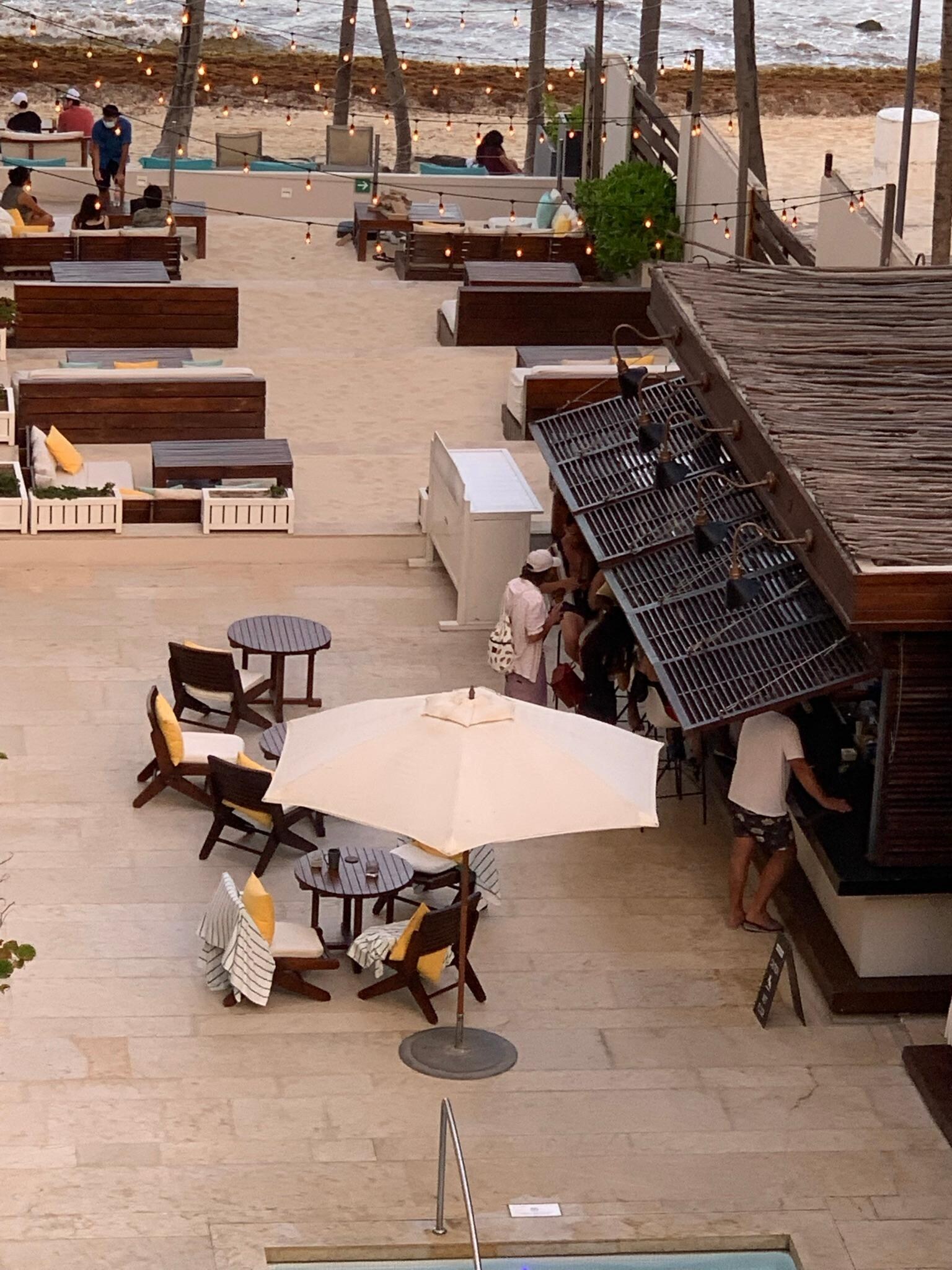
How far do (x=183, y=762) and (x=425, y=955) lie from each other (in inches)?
96.1

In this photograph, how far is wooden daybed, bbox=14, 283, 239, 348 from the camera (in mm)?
19984

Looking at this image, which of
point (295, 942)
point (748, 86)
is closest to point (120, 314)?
point (748, 86)

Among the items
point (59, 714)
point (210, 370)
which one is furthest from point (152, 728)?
point (210, 370)

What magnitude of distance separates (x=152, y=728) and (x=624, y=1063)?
344cm

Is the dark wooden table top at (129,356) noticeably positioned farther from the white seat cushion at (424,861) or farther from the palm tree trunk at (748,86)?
the white seat cushion at (424,861)

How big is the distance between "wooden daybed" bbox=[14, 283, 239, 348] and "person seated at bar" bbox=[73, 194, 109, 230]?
100 inches

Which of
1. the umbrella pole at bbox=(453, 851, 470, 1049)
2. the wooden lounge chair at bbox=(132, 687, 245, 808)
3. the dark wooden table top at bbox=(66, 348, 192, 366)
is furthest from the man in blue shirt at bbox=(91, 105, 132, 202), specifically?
the umbrella pole at bbox=(453, 851, 470, 1049)

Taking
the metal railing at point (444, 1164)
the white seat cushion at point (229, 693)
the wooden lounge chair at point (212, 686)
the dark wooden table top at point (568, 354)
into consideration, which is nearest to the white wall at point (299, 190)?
the dark wooden table top at point (568, 354)

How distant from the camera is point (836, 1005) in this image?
941cm

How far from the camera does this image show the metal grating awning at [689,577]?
30.6ft

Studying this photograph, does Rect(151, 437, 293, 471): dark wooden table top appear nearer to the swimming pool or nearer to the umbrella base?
the umbrella base

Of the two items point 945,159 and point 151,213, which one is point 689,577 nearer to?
point 945,159

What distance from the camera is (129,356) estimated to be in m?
18.5

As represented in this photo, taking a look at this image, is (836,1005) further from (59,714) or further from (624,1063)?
(59,714)
